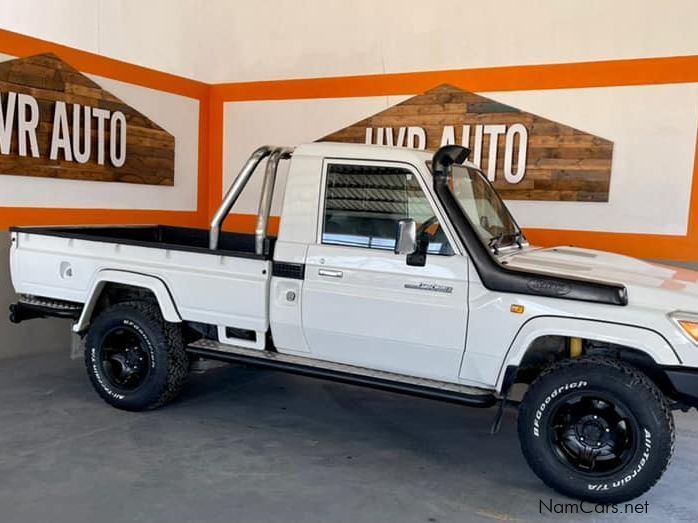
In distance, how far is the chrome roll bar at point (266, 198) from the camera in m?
4.52

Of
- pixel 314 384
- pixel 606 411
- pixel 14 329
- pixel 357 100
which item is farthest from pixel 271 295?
pixel 357 100

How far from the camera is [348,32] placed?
7.81 m

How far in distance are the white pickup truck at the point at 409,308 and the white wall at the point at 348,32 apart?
9.39 ft

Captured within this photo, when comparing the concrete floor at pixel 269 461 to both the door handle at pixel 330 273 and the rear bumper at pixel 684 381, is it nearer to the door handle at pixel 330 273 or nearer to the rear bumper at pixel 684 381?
the rear bumper at pixel 684 381

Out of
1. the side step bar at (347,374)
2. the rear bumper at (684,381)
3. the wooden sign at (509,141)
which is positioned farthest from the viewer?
the wooden sign at (509,141)

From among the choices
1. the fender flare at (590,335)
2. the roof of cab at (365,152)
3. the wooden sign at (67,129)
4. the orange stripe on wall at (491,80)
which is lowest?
the fender flare at (590,335)

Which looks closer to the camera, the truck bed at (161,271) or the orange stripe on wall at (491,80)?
the truck bed at (161,271)

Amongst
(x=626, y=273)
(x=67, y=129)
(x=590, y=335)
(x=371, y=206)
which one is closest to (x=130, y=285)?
(x=371, y=206)

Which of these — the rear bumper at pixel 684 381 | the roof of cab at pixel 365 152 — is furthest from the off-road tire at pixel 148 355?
the rear bumper at pixel 684 381

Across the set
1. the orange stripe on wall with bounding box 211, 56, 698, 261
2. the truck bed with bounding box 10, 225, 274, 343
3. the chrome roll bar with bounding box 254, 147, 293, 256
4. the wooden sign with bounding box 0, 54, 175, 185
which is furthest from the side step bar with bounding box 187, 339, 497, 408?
the orange stripe on wall with bounding box 211, 56, 698, 261

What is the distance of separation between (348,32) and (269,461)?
18.2 ft

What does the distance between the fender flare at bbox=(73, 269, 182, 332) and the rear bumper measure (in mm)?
3236

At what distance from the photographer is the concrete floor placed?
136 inches

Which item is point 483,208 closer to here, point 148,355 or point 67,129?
point 148,355
